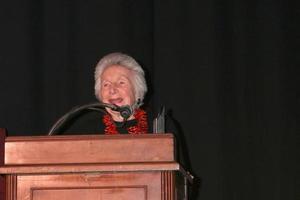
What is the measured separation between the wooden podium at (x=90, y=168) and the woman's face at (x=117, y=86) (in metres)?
1.04

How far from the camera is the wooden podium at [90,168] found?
1.41 metres

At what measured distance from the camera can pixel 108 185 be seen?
1420 mm

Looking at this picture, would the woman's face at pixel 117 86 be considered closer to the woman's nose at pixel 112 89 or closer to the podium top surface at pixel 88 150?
the woman's nose at pixel 112 89

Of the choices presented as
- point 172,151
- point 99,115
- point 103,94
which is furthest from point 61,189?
point 99,115

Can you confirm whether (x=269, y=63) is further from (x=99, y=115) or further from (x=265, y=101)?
(x=99, y=115)

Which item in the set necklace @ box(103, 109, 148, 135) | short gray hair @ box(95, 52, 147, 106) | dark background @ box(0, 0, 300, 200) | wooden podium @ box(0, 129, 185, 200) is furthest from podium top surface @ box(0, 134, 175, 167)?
dark background @ box(0, 0, 300, 200)

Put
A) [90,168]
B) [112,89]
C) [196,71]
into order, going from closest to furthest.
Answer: [90,168], [112,89], [196,71]

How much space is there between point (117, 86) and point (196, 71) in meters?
0.57

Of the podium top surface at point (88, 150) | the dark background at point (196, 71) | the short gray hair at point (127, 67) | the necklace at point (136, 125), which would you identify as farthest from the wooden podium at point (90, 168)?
the dark background at point (196, 71)

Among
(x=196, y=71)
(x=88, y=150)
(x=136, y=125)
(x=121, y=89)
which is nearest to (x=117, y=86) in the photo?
(x=121, y=89)

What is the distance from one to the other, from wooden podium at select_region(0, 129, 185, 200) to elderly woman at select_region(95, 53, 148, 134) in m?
1.01

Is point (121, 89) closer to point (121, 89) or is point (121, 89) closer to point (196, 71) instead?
point (121, 89)

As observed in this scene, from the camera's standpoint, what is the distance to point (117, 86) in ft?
8.24

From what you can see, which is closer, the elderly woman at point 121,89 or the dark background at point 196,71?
the elderly woman at point 121,89
